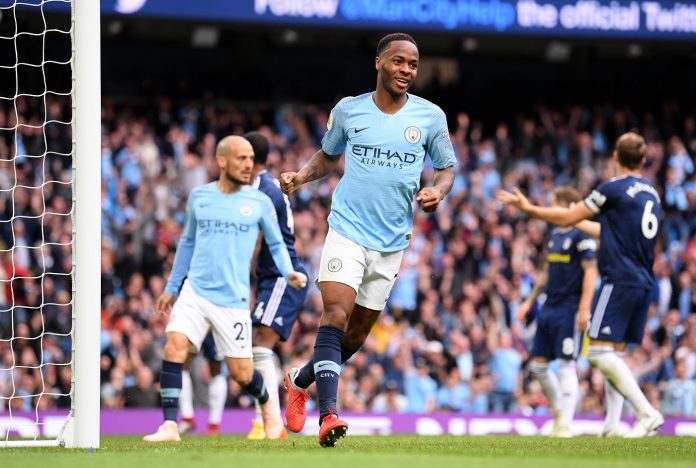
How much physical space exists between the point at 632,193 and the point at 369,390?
25.7ft

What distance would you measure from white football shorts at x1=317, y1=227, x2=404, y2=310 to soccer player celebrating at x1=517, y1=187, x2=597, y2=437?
444 centimetres

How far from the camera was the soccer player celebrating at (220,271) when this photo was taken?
9.20m

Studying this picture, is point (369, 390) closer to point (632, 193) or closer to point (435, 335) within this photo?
point (435, 335)

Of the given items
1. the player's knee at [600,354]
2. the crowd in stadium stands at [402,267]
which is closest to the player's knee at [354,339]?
the player's knee at [600,354]

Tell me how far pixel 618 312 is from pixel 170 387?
387cm

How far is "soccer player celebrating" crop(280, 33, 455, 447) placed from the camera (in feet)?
24.4

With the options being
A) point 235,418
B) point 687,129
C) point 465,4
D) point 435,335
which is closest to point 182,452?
point 235,418

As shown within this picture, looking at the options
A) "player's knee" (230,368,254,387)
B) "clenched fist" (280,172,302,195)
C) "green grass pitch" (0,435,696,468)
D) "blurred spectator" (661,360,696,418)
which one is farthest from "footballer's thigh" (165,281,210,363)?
"blurred spectator" (661,360,696,418)

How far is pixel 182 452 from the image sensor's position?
277 inches

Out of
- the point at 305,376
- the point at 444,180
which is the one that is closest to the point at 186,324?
the point at 305,376

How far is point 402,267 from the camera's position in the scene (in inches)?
782

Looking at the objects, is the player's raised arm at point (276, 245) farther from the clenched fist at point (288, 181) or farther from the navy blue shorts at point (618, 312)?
the navy blue shorts at point (618, 312)

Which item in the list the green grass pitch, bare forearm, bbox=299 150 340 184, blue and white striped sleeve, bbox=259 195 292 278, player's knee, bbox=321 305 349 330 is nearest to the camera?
the green grass pitch

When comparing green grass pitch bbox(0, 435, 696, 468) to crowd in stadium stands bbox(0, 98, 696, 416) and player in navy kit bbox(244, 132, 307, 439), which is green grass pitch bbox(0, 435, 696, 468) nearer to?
player in navy kit bbox(244, 132, 307, 439)
